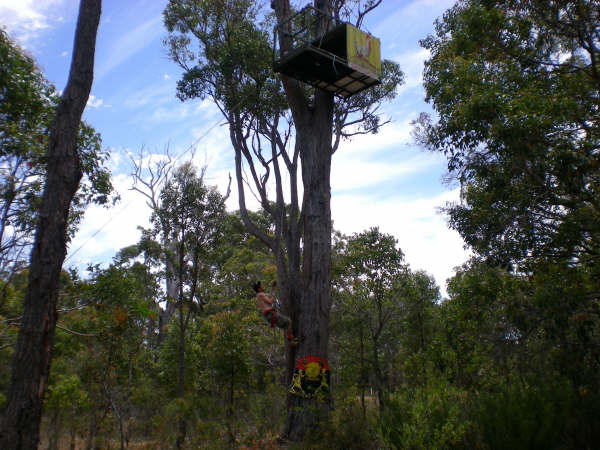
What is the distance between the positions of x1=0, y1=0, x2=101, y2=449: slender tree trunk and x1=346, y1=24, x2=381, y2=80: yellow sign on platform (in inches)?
152

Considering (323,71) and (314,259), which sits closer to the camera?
(314,259)

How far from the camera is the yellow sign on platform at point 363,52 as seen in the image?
23.0ft

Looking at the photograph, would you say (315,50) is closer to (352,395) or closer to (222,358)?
(352,395)

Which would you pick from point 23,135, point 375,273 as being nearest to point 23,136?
point 23,135

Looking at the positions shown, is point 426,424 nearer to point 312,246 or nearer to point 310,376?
point 310,376

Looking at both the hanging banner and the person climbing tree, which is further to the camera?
the person climbing tree

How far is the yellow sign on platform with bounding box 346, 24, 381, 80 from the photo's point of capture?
7.00m

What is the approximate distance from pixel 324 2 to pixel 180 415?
32.3ft

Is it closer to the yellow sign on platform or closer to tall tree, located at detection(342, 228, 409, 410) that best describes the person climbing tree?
the yellow sign on platform

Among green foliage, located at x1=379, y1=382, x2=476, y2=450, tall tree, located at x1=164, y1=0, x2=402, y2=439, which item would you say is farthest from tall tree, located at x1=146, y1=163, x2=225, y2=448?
green foliage, located at x1=379, y1=382, x2=476, y2=450

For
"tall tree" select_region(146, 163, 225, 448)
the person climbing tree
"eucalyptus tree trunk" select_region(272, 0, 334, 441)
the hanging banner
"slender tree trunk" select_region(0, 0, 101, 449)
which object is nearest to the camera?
"slender tree trunk" select_region(0, 0, 101, 449)

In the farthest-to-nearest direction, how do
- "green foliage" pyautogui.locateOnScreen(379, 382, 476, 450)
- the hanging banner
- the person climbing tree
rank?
the person climbing tree < the hanging banner < "green foliage" pyautogui.locateOnScreen(379, 382, 476, 450)

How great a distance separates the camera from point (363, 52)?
7.25 meters

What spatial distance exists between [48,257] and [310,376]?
4040 mm
